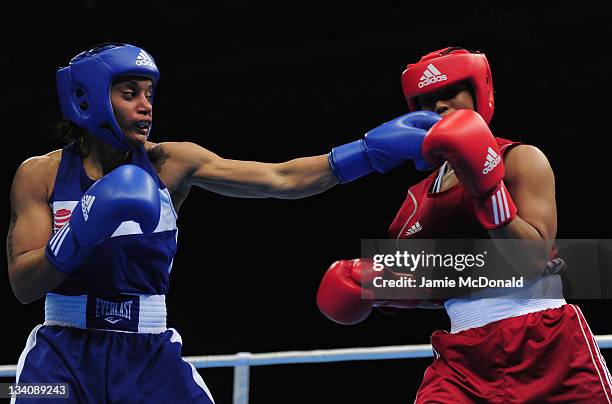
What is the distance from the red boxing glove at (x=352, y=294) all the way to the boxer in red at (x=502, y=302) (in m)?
0.27

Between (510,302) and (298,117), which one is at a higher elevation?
(298,117)

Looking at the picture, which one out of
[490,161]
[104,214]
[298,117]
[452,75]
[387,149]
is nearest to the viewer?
[104,214]

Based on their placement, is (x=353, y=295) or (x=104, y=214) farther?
(x=353, y=295)

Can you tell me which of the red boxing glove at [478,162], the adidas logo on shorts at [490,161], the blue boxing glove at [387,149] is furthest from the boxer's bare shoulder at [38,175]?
the adidas logo on shorts at [490,161]

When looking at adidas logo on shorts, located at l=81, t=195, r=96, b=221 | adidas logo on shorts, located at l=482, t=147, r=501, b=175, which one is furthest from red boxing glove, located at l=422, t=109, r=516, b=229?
adidas logo on shorts, located at l=81, t=195, r=96, b=221

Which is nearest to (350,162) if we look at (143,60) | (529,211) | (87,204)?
(529,211)

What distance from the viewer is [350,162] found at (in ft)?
7.84

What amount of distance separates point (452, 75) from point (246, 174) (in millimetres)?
649

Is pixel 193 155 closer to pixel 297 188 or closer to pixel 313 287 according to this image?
pixel 297 188

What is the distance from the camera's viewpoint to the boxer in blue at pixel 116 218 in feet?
6.77

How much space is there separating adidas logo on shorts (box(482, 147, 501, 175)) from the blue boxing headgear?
944 mm

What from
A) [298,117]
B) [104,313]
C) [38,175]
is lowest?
[104,313]

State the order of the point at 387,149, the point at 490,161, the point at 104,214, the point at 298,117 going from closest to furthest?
the point at 104,214 → the point at 490,161 → the point at 387,149 → the point at 298,117

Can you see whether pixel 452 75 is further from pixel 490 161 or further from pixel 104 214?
pixel 104 214
